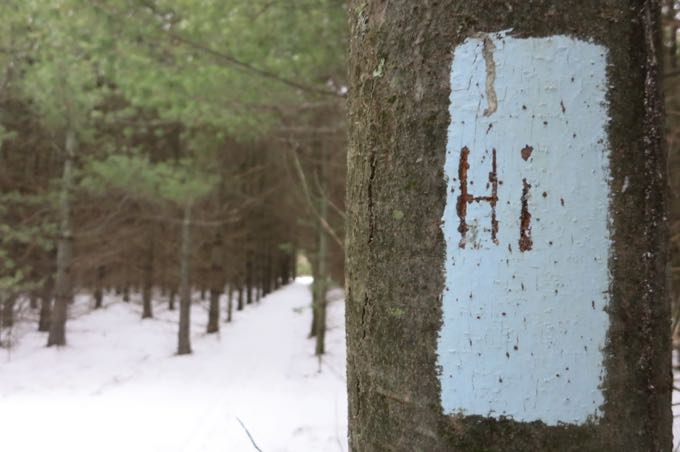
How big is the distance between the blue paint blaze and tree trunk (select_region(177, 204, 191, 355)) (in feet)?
39.1

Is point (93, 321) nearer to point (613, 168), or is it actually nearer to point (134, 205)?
point (134, 205)

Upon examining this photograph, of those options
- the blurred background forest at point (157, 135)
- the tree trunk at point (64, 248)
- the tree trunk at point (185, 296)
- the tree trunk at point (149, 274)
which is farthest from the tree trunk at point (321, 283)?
the tree trunk at point (149, 274)

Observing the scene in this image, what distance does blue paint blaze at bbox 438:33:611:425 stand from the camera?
0.62m

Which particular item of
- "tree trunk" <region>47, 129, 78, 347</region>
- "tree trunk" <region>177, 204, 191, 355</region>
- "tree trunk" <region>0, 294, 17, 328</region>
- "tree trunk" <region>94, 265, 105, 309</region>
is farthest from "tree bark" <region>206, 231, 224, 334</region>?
"tree trunk" <region>0, 294, 17, 328</region>

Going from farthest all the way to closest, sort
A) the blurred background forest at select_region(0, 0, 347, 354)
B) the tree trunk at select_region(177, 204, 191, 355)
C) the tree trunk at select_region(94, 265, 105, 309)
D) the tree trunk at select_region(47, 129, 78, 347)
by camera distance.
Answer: the tree trunk at select_region(94, 265, 105, 309)
the tree trunk at select_region(177, 204, 191, 355)
the tree trunk at select_region(47, 129, 78, 347)
the blurred background forest at select_region(0, 0, 347, 354)

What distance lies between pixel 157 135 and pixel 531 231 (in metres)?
12.9

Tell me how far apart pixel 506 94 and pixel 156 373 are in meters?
11.0

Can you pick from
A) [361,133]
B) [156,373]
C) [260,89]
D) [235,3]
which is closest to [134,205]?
[156,373]

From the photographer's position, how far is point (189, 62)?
614 cm

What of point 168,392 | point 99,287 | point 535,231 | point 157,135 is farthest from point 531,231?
point 99,287

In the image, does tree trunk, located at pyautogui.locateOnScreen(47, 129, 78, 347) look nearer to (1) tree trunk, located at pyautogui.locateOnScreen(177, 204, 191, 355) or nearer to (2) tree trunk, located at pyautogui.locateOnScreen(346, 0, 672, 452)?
(1) tree trunk, located at pyautogui.locateOnScreen(177, 204, 191, 355)

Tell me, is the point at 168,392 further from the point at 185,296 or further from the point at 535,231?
the point at 535,231

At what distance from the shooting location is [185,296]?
40.4 feet

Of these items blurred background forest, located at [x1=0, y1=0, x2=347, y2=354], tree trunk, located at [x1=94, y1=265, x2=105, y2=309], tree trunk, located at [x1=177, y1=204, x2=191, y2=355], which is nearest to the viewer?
blurred background forest, located at [x1=0, y1=0, x2=347, y2=354]
